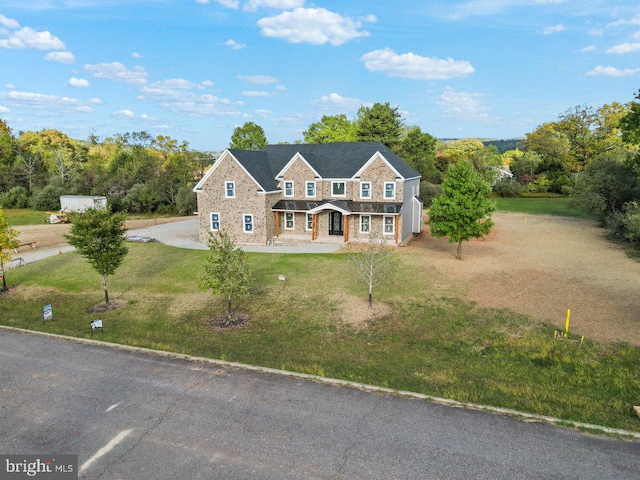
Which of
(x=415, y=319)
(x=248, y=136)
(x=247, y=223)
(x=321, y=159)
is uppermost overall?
(x=248, y=136)

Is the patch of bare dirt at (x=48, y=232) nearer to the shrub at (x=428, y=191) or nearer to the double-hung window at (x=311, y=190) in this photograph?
the double-hung window at (x=311, y=190)

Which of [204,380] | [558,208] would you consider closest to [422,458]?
[204,380]

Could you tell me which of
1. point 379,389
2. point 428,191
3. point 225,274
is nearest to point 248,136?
point 428,191

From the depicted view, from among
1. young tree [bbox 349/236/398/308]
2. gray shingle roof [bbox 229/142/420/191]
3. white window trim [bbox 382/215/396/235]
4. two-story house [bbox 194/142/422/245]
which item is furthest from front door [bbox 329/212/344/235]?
young tree [bbox 349/236/398/308]

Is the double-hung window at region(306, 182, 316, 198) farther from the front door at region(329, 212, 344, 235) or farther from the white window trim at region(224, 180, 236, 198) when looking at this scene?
the white window trim at region(224, 180, 236, 198)

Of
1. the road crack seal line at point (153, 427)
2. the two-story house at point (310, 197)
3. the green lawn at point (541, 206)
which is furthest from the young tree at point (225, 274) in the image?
the green lawn at point (541, 206)

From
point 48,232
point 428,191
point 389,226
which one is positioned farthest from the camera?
point 428,191

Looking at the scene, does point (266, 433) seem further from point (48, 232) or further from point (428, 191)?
point (428, 191)
